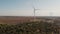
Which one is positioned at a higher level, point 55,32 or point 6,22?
point 6,22

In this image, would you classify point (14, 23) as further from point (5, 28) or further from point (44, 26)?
point (44, 26)

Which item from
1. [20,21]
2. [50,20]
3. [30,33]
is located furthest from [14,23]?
[50,20]

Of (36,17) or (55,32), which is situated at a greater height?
(36,17)

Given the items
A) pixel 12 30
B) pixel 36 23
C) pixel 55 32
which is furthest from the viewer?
pixel 36 23

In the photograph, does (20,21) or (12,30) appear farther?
(20,21)

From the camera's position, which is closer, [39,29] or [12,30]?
[12,30]

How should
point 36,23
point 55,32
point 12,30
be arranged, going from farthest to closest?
1. point 36,23
2. point 55,32
3. point 12,30

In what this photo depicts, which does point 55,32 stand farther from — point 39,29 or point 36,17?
point 36,17

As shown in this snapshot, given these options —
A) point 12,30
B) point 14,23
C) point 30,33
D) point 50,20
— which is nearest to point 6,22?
point 14,23
